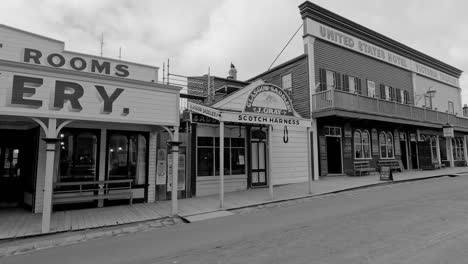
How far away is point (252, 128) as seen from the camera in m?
12.5

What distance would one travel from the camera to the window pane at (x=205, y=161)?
11.0 meters

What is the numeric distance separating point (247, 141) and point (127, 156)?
17.0ft

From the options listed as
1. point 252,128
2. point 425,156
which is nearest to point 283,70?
point 252,128

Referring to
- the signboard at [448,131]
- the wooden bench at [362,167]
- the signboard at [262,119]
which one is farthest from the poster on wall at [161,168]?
the signboard at [448,131]

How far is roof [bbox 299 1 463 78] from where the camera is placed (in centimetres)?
1499

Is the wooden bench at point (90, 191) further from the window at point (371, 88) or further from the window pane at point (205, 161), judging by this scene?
the window at point (371, 88)


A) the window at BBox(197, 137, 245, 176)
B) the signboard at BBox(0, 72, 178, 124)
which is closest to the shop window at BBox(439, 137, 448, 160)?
the window at BBox(197, 137, 245, 176)

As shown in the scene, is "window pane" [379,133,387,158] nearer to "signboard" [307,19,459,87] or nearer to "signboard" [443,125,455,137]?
"signboard" [443,125,455,137]

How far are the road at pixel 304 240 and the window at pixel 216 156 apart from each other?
3.95 metres

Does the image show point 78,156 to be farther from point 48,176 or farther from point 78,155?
point 48,176

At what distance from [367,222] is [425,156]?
17.2 meters

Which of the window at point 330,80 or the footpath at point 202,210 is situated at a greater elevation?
the window at point 330,80

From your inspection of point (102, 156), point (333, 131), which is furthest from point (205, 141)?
point (333, 131)

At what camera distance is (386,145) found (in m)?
18.4
